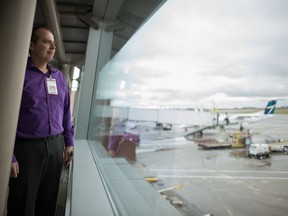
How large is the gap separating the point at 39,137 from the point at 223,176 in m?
0.96

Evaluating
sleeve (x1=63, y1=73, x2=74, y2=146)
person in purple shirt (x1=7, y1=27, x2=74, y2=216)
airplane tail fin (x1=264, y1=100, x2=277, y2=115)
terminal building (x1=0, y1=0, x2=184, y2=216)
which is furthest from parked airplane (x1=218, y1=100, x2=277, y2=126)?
sleeve (x1=63, y1=73, x2=74, y2=146)

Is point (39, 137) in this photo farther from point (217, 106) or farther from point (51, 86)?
point (217, 106)

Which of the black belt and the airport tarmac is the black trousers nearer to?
the black belt

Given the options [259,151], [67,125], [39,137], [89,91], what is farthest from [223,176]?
[89,91]

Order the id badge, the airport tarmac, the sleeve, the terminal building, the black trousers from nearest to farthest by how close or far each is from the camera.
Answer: the airport tarmac, the terminal building, the black trousers, the id badge, the sleeve

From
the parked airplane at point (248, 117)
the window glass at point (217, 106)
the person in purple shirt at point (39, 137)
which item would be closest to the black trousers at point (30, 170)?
the person in purple shirt at point (39, 137)

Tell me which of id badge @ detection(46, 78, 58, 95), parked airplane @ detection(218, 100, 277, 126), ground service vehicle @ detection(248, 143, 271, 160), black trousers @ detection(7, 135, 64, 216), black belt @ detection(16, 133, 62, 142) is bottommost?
black trousers @ detection(7, 135, 64, 216)

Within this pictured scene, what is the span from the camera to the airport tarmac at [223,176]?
0.49 metres

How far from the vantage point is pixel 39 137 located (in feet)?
4.01

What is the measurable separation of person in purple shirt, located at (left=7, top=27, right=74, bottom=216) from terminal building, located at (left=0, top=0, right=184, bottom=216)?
16cm

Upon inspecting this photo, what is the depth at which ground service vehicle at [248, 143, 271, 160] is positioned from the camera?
52cm

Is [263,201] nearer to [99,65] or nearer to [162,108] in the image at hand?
[162,108]

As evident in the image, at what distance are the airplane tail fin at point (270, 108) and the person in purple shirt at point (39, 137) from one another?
1037 mm

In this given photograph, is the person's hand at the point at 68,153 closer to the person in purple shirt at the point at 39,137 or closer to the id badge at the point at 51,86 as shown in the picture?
the person in purple shirt at the point at 39,137
